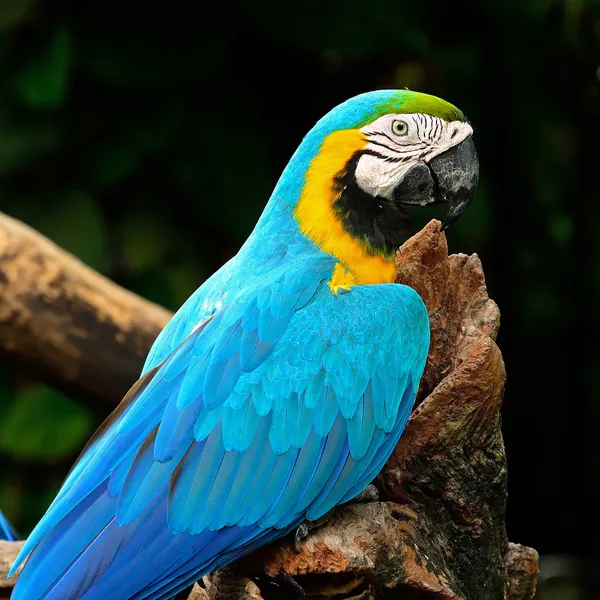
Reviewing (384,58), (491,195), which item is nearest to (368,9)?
(384,58)

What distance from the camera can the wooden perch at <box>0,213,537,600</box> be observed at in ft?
4.31

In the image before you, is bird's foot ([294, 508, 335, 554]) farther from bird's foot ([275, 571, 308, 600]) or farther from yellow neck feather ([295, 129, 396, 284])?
yellow neck feather ([295, 129, 396, 284])

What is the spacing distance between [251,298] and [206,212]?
54.7 inches

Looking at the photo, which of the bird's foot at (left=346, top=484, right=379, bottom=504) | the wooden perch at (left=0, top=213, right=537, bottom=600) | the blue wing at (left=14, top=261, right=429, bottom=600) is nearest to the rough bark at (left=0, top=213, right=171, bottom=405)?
the wooden perch at (left=0, top=213, right=537, bottom=600)

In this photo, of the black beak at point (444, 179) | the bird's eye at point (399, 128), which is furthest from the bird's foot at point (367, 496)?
the bird's eye at point (399, 128)

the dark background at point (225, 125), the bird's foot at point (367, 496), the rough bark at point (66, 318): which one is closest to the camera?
the bird's foot at point (367, 496)

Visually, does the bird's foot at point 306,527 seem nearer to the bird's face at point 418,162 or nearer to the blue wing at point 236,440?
the blue wing at point 236,440

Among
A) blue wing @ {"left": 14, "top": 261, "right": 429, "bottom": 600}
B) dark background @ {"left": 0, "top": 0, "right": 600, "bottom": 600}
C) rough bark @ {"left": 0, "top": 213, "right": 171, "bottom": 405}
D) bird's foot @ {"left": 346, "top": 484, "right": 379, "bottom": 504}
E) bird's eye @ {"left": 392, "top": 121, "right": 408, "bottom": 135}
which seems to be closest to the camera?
blue wing @ {"left": 14, "top": 261, "right": 429, "bottom": 600}

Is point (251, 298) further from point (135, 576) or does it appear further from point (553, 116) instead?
point (553, 116)

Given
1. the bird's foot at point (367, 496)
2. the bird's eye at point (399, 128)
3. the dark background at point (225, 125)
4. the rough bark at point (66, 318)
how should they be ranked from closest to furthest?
the bird's foot at point (367, 496) → the bird's eye at point (399, 128) → the rough bark at point (66, 318) → the dark background at point (225, 125)

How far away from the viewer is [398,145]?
1562mm

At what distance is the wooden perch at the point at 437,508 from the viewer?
1.31 m

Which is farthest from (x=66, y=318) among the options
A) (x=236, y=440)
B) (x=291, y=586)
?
(x=291, y=586)

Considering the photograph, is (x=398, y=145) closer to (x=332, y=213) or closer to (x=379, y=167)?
(x=379, y=167)
